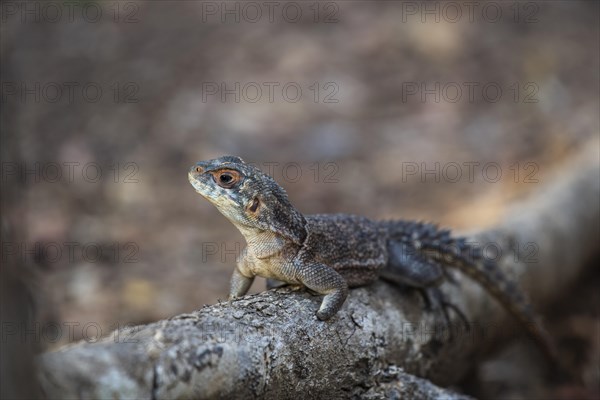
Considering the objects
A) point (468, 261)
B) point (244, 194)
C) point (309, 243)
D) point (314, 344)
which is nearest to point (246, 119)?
point (468, 261)

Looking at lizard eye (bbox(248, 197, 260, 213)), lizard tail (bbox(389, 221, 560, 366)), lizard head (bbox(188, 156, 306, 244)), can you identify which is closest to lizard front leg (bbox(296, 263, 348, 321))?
lizard head (bbox(188, 156, 306, 244))

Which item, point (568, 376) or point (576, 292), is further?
point (576, 292)

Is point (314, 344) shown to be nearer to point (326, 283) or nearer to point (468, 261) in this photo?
point (326, 283)

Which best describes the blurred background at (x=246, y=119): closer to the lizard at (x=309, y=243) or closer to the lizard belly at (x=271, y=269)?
the lizard at (x=309, y=243)

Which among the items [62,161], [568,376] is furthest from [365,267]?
[62,161]

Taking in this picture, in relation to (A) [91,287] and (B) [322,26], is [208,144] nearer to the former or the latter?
(A) [91,287]

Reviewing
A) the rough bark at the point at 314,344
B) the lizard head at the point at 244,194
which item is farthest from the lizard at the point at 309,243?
the rough bark at the point at 314,344

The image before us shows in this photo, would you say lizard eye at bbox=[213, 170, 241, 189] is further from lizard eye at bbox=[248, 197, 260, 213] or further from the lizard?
lizard eye at bbox=[248, 197, 260, 213]
